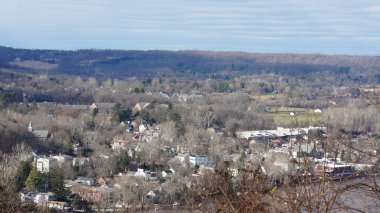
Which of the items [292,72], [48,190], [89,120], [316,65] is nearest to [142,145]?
[89,120]

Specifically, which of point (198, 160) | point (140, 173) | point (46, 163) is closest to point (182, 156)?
point (198, 160)

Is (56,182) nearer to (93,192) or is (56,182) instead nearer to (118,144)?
(93,192)

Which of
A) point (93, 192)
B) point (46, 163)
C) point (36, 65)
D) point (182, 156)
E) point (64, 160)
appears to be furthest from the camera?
point (36, 65)

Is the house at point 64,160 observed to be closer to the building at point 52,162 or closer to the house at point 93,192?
the building at point 52,162

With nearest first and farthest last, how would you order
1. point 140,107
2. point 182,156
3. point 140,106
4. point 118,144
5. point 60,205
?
point 60,205
point 182,156
point 118,144
point 140,107
point 140,106

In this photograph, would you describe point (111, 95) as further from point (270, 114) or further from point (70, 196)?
point (70, 196)

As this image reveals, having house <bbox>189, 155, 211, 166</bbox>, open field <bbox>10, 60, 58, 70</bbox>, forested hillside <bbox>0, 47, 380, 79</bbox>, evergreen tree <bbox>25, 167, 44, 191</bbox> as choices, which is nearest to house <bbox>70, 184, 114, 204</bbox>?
evergreen tree <bbox>25, 167, 44, 191</bbox>

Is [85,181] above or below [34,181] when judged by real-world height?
below

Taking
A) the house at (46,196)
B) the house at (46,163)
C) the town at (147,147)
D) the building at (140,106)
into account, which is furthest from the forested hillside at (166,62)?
the house at (46,196)
